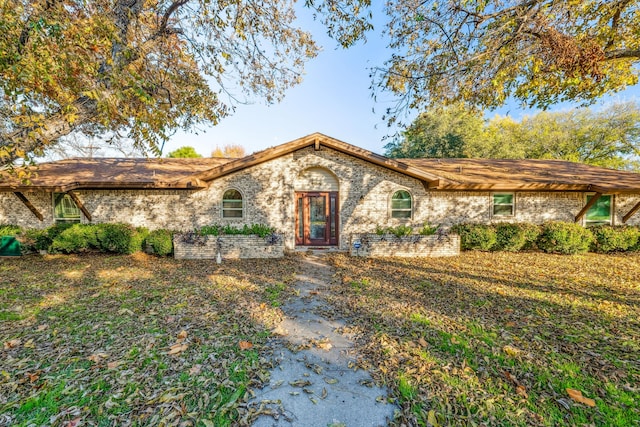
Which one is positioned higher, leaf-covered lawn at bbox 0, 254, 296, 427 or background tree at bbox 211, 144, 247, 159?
background tree at bbox 211, 144, 247, 159

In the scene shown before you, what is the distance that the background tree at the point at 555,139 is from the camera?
2078 centimetres

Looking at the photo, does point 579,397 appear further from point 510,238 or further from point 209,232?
point 209,232

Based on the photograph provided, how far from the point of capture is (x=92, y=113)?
6070 millimetres

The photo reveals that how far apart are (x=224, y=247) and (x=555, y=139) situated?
95.0ft

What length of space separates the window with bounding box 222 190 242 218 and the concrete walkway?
742cm

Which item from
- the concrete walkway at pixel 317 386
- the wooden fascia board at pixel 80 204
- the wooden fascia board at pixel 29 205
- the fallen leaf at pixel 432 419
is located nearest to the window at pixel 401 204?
the concrete walkway at pixel 317 386

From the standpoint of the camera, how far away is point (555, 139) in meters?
22.8

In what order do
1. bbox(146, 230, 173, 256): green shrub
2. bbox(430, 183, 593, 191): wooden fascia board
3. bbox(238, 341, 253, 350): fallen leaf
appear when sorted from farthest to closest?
bbox(430, 183, 593, 191): wooden fascia board < bbox(146, 230, 173, 256): green shrub < bbox(238, 341, 253, 350): fallen leaf

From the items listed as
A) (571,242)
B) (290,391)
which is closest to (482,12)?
(290,391)

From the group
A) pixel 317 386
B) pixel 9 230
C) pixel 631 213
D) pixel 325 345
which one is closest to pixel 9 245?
pixel 9 230

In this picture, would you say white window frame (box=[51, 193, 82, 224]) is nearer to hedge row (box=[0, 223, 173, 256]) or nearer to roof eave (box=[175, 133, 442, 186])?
hedge row (box=[0, 223, 173, 256])

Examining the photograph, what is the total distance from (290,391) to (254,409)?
425 mm

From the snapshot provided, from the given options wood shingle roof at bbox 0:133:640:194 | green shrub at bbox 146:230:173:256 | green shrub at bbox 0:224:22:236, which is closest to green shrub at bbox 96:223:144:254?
green shrub at bbox 146:230:173:256

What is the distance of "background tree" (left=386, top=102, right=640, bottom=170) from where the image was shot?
2078 cm
